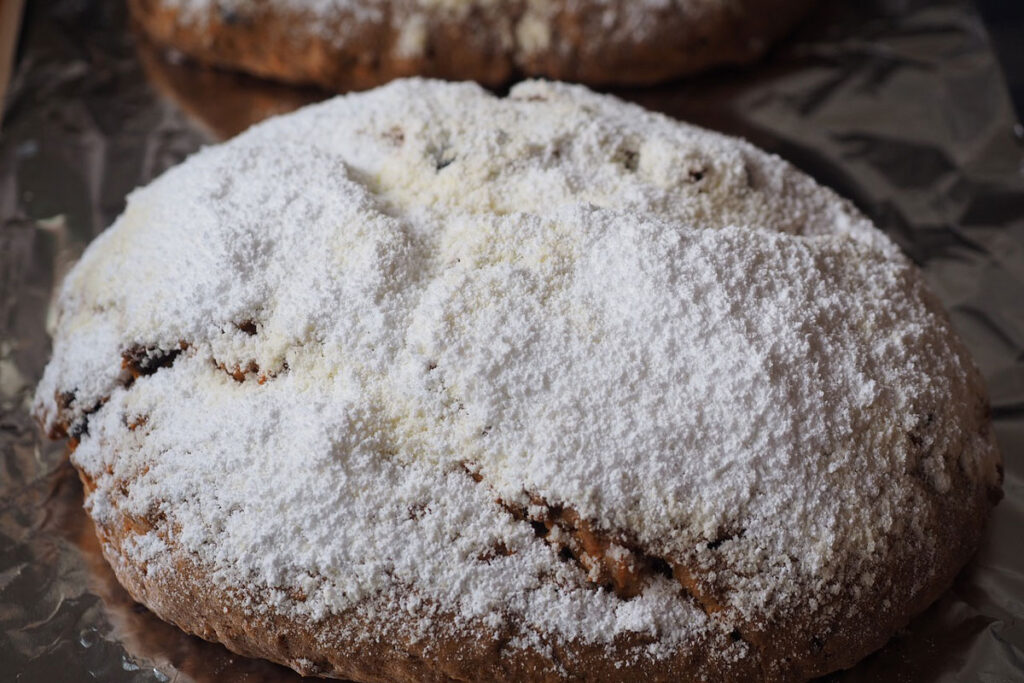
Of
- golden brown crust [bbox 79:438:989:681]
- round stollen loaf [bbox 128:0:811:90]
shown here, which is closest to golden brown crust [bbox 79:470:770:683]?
golden brown crust [bbox 79:438:989:681]

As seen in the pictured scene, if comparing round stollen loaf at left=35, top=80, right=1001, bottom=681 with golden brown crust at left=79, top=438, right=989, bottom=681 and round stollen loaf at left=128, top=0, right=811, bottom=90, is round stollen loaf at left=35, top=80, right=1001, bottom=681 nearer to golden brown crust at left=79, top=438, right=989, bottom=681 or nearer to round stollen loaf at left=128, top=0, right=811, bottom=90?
golden brown crust at left=79, top=438, right=989, bottom=681

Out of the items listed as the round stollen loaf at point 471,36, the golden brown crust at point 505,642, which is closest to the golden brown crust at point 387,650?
the golden brown crust at point 505,642

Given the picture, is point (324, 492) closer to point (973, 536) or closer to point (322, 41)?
point (973, 536)

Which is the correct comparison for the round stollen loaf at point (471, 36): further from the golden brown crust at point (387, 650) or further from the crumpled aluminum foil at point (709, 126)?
the golden brown crust at point (387, 650)

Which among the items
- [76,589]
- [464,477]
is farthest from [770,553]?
[76,589]

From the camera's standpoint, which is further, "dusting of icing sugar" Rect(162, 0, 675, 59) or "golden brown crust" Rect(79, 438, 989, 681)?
"dusting of icing sugar" Rect(162, 0, 675, 59)

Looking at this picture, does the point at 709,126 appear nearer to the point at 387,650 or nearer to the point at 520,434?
the point at 520,434
